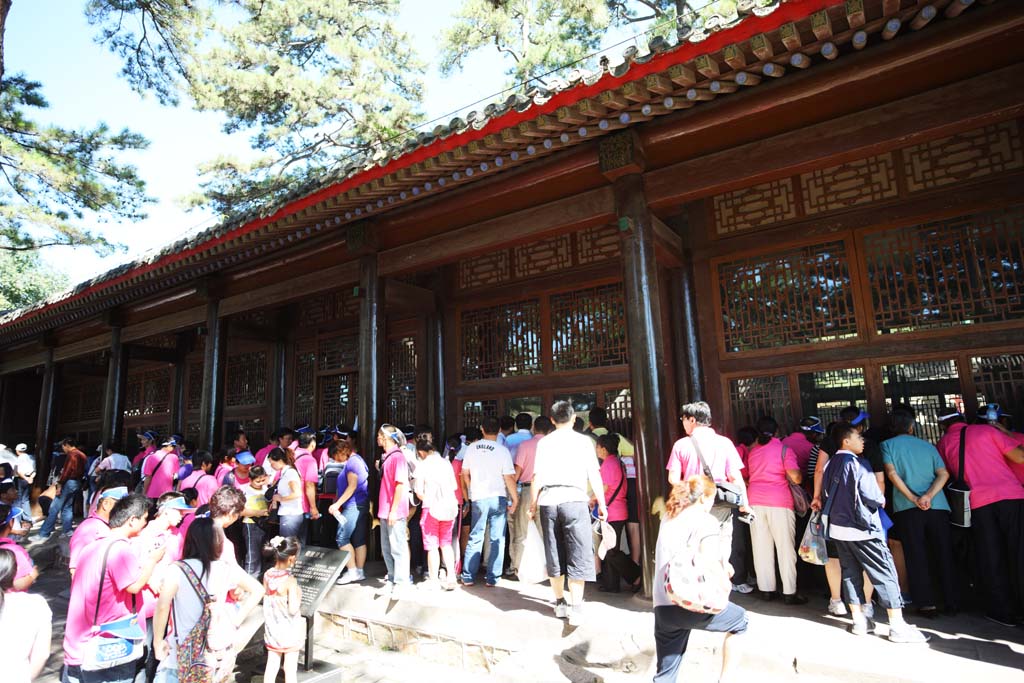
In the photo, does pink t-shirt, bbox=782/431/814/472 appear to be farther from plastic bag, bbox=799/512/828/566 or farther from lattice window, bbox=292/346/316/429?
lattice window, bbox=292/346/316/429

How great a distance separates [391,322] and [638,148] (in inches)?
188

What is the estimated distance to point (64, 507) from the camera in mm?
9016

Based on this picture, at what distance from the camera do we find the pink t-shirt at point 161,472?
276 inches

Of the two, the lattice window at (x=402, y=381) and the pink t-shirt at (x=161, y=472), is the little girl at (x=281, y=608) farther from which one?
the lattice window at (x=402, y=381)

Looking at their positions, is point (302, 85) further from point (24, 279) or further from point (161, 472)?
point (24, 279)

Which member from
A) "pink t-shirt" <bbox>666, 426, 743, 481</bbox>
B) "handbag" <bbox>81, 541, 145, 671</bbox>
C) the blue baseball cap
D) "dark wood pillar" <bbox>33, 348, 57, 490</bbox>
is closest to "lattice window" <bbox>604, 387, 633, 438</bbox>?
"pink t-shirt" <bbox>666, 426, 743, 481</bbox>

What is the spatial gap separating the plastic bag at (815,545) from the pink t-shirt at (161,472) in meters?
6.56

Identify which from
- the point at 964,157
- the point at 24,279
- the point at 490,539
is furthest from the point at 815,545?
the point at 24,279

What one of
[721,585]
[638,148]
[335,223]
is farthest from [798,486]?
[335,223]

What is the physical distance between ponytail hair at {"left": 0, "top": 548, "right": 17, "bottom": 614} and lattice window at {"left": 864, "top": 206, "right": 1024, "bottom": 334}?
19.9 ft

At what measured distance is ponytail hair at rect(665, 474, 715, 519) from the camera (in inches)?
114

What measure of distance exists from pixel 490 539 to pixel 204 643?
2.62 meters

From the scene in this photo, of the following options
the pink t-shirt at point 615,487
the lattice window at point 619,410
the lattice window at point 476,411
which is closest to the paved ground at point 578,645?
the pink t-shirt at point 615,487

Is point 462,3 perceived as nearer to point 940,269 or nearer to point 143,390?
point 143,390
